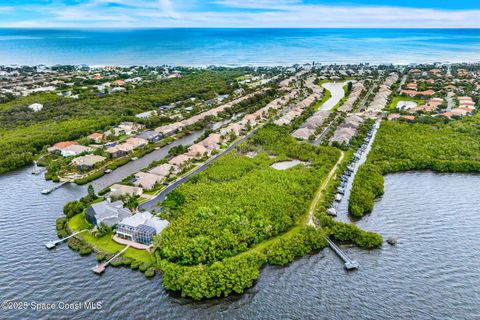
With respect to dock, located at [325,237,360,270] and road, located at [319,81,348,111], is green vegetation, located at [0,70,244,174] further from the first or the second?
dock, located at [325,237,360,270]

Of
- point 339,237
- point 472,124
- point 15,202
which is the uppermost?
point 472,124

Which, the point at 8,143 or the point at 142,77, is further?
the point at 142,77

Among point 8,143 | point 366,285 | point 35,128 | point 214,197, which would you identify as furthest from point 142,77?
point 366,285

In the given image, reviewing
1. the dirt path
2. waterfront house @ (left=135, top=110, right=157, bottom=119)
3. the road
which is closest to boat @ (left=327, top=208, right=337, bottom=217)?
the dirt path

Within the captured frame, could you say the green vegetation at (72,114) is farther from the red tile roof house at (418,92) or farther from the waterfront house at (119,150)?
the red tile roof house at (418,92)

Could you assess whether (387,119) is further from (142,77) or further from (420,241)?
(142,77)
